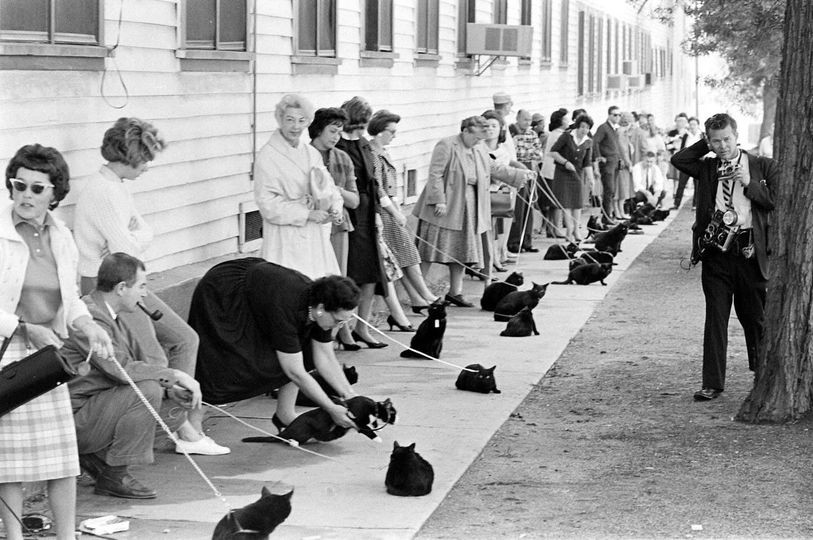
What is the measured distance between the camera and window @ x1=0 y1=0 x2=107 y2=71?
24.5ft

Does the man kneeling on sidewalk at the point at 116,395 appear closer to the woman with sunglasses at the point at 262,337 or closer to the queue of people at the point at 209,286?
the queue of people at the point at 209,286

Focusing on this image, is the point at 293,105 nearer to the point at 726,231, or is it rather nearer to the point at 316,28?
the point at 726,231

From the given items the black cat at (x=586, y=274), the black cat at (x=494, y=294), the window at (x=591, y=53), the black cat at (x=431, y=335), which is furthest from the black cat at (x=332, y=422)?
the window at (x=591, y=53)

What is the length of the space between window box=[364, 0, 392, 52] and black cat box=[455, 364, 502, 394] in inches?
236

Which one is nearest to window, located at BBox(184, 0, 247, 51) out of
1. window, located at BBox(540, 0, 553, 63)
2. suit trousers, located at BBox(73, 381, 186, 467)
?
suit trousers, located at BBox(73, 381, 186, 467)

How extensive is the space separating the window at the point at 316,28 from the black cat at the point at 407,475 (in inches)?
242

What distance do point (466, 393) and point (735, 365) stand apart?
2.15 metres

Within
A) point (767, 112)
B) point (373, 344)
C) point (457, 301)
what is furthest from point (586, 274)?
point (767, 112)

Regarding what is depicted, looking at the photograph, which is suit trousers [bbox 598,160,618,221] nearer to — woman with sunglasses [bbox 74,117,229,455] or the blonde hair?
the blonde hair

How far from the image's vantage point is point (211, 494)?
6.71 m

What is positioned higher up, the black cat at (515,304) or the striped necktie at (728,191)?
the striped necktie at (728,191)

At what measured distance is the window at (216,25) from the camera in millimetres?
10070

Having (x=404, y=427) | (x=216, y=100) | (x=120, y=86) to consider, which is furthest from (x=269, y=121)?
(x=404, y=427)

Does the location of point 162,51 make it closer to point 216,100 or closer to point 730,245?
point 216,100
